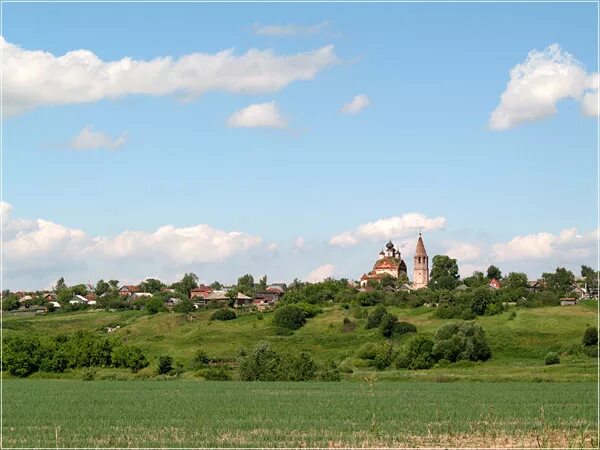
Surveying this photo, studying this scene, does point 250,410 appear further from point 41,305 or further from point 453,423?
point 41,305

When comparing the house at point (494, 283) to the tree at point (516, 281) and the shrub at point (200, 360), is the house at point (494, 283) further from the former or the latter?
the shrub at point (200, 360)

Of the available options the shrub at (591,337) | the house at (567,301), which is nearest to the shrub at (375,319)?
the shrub at (591,337)

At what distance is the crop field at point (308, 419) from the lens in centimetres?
2791

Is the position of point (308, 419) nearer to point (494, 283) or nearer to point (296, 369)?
point (296, 369)

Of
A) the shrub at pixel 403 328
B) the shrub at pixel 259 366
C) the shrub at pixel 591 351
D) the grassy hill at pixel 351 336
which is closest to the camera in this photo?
the shrub at pixel 259 366

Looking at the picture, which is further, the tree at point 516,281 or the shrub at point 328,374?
the tree at point 516,281

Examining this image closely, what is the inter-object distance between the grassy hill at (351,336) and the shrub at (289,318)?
1.47 metres

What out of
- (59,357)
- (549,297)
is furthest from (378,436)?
(549,297)

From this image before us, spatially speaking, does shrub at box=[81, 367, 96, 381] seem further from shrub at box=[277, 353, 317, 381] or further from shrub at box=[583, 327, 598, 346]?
shrub at box=[583, 327, 598, 346]

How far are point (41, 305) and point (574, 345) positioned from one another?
425 ft

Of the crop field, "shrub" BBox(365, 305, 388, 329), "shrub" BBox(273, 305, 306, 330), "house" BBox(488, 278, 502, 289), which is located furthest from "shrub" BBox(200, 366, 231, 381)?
"house" BBox(488, 278, 502, 289)

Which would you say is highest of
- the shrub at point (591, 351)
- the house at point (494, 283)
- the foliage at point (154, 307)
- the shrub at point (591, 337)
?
the house at point (494, 283)

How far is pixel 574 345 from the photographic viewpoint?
92.6m

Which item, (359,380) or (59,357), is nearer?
(359,380)
